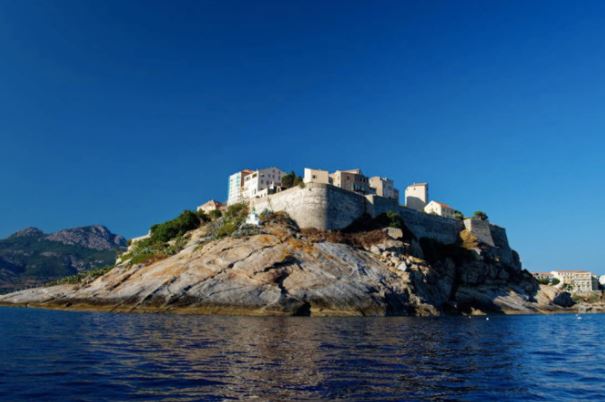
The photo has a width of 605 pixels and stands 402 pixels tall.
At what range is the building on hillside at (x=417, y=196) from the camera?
93.6m

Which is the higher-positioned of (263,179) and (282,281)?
(263,179)

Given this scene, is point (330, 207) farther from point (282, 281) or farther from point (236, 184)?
point (236, 184)

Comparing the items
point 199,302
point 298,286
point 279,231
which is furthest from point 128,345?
point 279,231

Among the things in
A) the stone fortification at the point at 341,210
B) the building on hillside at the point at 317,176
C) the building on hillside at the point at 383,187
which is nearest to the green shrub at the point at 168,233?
the stone fortification at the point at 341,210

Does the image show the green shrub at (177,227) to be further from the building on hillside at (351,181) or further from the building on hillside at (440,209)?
the building on hillside at (440,209)

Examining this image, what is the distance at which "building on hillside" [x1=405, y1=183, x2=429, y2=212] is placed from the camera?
93562mm

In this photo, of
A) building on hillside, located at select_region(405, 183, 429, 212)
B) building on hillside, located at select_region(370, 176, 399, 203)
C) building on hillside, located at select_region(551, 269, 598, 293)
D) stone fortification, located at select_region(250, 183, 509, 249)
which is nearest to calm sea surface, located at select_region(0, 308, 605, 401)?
stone fortification, located at select_region(250, 183, 509, 249)

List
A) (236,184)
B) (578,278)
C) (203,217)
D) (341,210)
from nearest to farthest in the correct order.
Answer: (341,210)
(203,217)
(236,184)
(578,278)

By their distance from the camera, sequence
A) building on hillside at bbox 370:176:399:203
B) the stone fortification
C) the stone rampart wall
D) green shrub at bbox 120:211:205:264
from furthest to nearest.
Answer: building on hillside at bbox 370:176:399:203 → green shrub at bbox 120:211:205:264 → the stone fortification → the stone rampart wall

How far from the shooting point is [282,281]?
4659 centimetres

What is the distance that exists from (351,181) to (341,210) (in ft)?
61.6

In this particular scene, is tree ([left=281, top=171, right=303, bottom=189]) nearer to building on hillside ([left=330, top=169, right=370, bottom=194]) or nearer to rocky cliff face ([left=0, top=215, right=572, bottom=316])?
building on hillside ([left=330, top=169, right=370, bottom=194])

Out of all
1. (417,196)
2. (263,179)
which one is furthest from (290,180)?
(417,196)

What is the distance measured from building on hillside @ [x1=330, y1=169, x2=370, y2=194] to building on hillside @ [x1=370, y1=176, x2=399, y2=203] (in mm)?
2491
